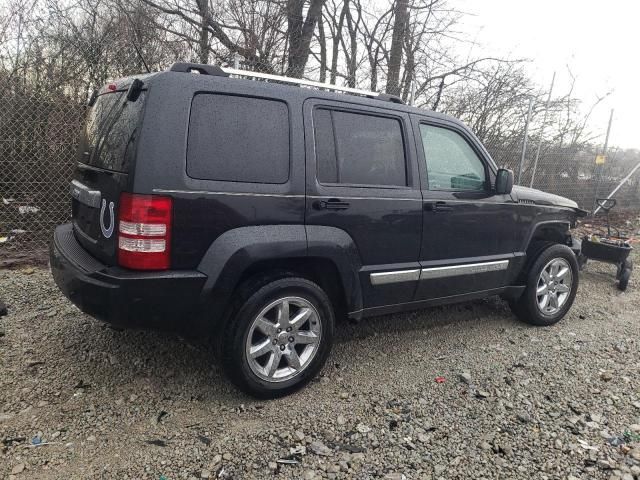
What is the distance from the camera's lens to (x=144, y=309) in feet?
8.18

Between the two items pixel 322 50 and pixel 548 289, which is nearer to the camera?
pixel 548 289

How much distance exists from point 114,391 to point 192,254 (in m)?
1.05

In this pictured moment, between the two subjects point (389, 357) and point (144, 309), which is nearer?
point (144, 309)

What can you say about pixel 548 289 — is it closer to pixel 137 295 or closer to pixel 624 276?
pixel 624 276

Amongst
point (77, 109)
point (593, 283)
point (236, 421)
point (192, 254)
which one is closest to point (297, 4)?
point (77, 109)

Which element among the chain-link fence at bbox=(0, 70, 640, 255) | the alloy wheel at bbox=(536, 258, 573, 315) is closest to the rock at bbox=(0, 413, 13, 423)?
the chain-link fence at bbox=(0, 70, 640, 255)

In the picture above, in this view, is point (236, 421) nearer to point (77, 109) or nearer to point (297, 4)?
point (77, 109)

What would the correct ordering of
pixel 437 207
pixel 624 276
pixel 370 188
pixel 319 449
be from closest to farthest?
pixel 319 449, pixel 370 188, pixel 437 207, pixel 624 276

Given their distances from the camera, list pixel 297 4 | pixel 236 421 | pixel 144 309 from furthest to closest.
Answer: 1. pixel 297 4
2. pixel 236 421
3. pixel 144 309

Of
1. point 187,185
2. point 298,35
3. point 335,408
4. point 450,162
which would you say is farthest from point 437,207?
point 298,35

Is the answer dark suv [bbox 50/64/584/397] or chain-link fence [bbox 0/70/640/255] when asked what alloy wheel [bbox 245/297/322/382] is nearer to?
dark suv [bbox 50/64/584/397]

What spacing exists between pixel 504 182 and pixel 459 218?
1.71 feet

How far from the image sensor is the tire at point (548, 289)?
4219 mm

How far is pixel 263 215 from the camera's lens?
8.83 ft
